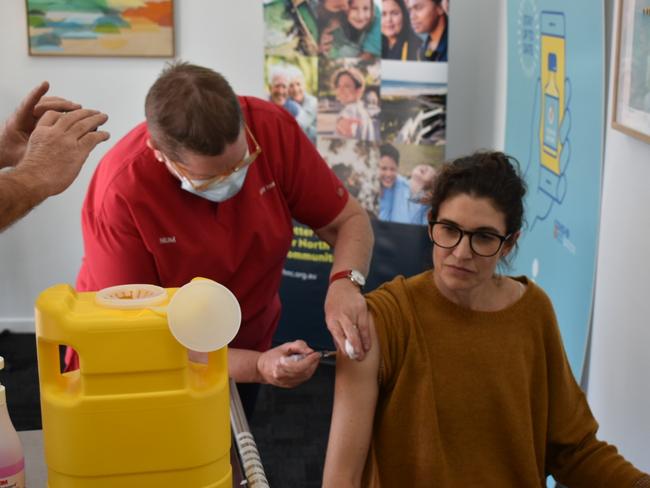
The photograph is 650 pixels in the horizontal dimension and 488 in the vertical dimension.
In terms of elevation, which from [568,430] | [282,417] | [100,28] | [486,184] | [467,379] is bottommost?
[282,417]

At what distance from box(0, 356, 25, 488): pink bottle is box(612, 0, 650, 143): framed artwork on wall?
1496 millimetres

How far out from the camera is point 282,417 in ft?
12.6

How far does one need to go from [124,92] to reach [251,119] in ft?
8.29

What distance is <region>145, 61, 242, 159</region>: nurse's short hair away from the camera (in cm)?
172

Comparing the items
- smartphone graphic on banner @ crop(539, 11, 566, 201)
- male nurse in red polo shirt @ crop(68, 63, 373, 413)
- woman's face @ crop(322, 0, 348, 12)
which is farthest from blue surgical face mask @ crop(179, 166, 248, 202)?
woman's face @ crop(322, 0, 348, 12)

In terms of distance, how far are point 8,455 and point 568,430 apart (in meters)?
1.07

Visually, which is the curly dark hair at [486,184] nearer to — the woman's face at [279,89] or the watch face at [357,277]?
the watch face at [357,277]

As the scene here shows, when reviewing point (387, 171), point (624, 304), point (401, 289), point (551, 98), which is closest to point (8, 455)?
point (401, 289)

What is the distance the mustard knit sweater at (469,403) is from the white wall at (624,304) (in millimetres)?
434

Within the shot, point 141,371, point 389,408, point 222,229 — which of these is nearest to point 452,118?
point 222,229

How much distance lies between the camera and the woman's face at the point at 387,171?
3871 millimetres

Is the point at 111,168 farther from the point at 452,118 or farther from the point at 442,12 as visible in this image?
the point at 452,118

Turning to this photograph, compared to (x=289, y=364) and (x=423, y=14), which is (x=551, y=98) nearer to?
→ (x=423, y=14)

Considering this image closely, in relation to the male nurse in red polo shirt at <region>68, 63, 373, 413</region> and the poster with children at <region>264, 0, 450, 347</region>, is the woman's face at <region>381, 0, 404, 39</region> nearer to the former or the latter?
the poster with children at <region>264, 0, 450, 347</region>
